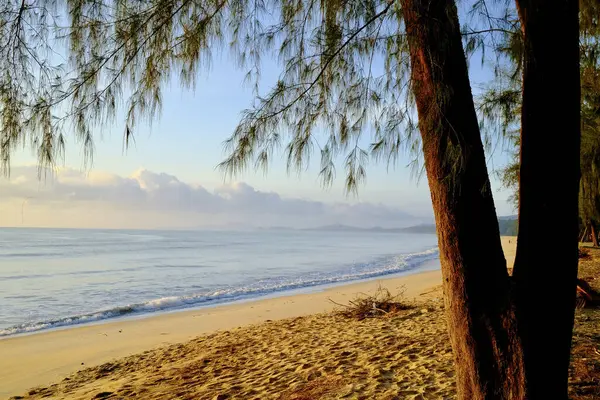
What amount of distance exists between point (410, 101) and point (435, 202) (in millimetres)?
847

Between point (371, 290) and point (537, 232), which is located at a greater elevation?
point (537, 232)

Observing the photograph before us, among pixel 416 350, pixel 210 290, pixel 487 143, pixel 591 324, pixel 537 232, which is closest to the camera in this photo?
pixel 537 232

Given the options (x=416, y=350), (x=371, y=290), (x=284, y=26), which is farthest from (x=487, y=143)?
(x=371, y=290)

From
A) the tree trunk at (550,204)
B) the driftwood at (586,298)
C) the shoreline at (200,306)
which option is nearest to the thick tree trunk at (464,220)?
the tree trunk at (550,204)

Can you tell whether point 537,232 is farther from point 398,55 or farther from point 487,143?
point 398,55

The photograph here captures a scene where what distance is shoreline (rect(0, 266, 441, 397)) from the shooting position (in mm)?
6944

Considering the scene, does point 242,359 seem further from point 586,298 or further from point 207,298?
point 207,298

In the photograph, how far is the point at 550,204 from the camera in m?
2.42

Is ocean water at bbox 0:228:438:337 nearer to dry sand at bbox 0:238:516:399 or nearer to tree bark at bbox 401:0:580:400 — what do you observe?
dry sand at bbox 0:238:516:399

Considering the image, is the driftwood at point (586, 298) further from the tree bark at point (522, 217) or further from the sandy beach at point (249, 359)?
the tree bark at point (522, 217)

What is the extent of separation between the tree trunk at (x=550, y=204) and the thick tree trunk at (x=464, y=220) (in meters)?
0.11

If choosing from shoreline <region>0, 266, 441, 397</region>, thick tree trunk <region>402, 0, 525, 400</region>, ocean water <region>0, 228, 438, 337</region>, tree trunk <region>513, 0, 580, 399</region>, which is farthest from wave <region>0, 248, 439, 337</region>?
tree trunk <region>513, 0, 580, 399</region>

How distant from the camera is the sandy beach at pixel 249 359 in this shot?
4.21 metres

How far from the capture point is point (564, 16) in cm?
246
